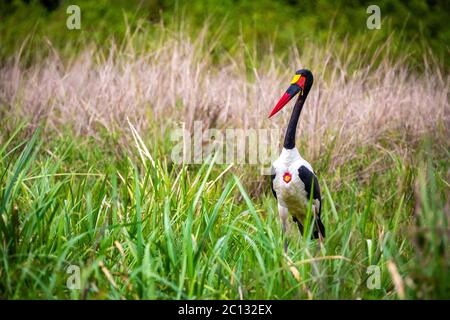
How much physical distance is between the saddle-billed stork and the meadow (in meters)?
0.09

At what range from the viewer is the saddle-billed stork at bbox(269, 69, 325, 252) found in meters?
Result: 2.77

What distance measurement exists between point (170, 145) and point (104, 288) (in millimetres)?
2100

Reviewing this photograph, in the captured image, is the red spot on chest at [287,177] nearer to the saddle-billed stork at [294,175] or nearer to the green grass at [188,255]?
the saddle-billed stork at [294,175]

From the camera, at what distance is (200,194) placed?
2566 mm

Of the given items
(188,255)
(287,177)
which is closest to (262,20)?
(287,177)

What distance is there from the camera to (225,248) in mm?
2410

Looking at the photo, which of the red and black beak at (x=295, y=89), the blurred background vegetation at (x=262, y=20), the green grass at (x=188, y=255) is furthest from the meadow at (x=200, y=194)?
the blurred background vegetation at (x=262, y=20)

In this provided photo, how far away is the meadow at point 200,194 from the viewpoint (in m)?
2.08

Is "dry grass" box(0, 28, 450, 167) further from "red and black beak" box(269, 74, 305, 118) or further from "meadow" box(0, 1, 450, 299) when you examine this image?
"red and black beak" box(269, 74, 305, 118)

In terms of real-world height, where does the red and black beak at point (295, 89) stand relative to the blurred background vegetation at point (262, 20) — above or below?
below

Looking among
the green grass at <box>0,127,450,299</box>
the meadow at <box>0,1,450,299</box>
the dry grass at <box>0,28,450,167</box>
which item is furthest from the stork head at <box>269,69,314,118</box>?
the dry grass at <box>0,28,450,167</box>

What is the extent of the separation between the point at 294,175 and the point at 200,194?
19.2 inches

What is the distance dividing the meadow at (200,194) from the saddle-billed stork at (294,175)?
0.09m
